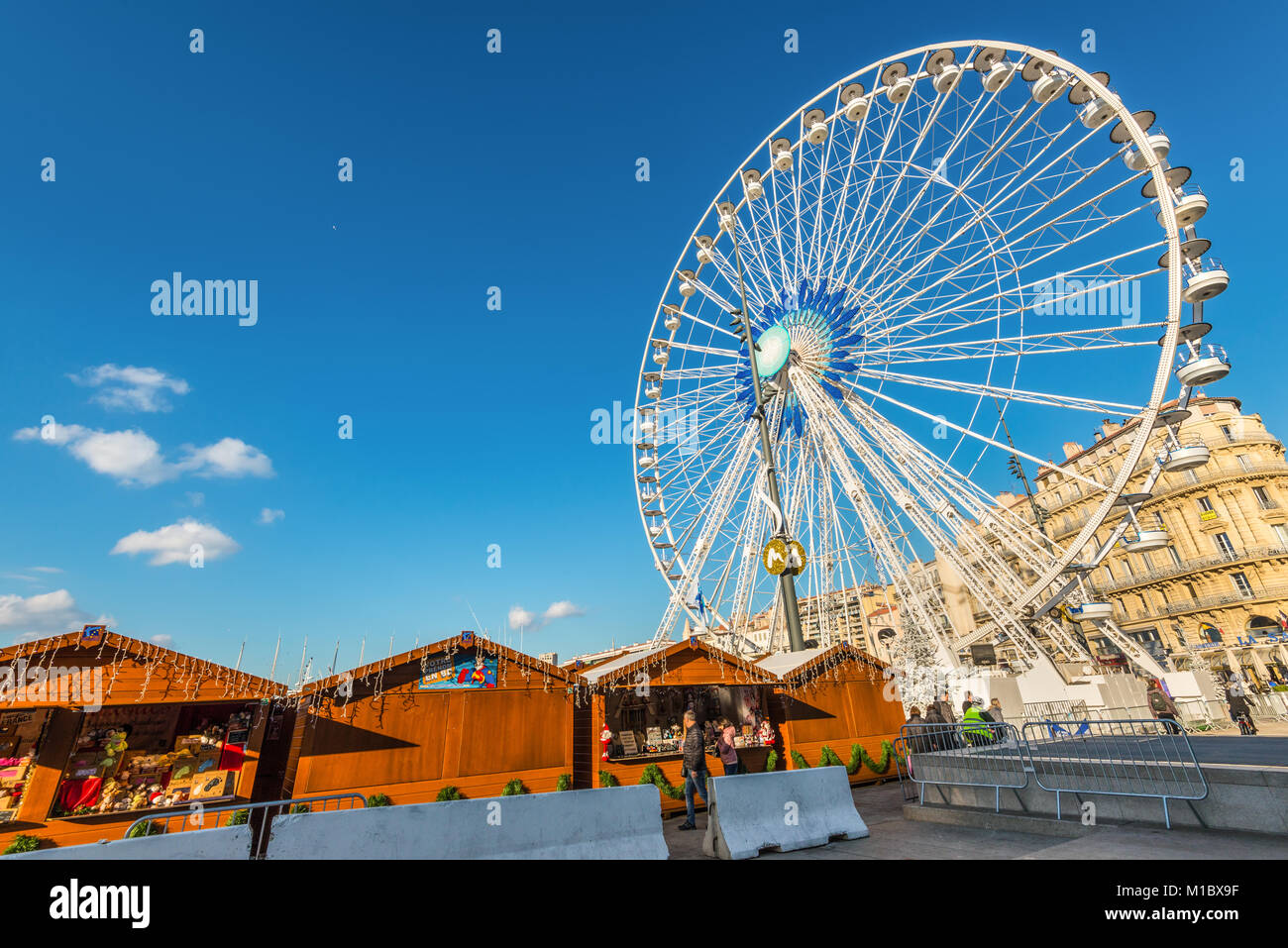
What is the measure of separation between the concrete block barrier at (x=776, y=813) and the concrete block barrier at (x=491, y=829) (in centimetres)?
79

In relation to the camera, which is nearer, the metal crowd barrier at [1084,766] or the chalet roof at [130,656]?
the metal crowd barrier at [1084,766]

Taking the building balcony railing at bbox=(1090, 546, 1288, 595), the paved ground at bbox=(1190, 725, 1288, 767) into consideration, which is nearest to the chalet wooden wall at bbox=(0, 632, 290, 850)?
the paved ground at bbox=(1190, 725, 1288, 767)

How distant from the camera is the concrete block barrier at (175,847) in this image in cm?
418

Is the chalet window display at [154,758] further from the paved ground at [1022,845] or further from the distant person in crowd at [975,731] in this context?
the distant person in crowd at [975,731]

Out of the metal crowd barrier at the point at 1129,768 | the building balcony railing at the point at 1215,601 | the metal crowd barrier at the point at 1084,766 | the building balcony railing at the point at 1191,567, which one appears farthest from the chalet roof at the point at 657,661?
the building balcony railing at the point at 1191,567

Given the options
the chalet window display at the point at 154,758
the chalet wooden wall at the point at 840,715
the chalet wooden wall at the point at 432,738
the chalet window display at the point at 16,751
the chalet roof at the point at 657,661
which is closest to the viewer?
the chalet window display at the point at 16,751

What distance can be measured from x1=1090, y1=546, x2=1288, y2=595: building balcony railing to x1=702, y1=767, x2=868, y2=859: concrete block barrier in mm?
49808

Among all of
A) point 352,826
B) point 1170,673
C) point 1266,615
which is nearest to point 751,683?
point 352,826

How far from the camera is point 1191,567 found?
140 feet

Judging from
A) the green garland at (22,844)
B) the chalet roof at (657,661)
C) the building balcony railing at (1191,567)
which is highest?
the building balcony railing at (1191,567)

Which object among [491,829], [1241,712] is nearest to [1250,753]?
[491,829]

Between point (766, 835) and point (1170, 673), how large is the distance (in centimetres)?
2480
